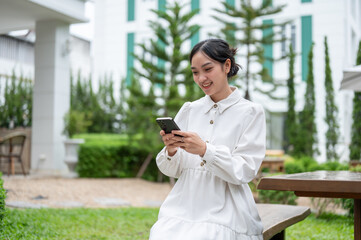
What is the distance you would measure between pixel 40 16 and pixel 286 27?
8831mm

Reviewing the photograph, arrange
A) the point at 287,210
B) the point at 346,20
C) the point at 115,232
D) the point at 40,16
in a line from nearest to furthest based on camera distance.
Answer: the point at 287,210
the point at 115,232
the point at 40,16
the point at 346,20

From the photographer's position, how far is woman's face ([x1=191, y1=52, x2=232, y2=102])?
2.01m

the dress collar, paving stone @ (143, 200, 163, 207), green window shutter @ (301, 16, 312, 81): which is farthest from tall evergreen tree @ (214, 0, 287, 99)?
the dress collar

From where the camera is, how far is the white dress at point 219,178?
186 cm

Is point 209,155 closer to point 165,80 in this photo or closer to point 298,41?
point 165,80

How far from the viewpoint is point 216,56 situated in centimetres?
201

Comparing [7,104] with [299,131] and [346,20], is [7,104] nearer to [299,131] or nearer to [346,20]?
[299,131]

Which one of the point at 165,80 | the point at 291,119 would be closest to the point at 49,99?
the point at 165,80

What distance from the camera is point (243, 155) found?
1935 millimetres

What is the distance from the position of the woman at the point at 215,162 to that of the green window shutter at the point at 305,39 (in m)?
13.1

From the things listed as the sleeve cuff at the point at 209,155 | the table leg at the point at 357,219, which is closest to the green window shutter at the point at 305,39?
the table leg at the point at 357,219

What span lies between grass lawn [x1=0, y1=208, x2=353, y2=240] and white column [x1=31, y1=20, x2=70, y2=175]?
4.55 metres

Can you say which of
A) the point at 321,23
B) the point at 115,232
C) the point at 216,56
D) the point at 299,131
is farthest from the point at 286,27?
the point at 216,56

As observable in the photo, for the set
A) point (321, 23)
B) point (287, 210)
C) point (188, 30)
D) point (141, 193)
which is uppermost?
point (321, 23)
